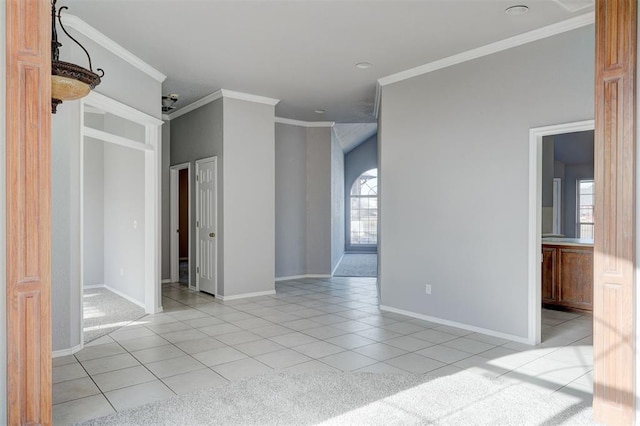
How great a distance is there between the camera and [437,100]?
501 centimetres

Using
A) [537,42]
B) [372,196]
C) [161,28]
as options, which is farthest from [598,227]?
[372,196]

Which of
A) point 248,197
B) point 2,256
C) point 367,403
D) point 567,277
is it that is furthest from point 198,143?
point 567,277

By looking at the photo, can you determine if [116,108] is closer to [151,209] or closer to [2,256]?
[151,209]

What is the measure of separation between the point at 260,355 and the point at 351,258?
28.0ft

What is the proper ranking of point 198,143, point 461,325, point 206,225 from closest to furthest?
point 461,325 < point 206,225 < point 198,143

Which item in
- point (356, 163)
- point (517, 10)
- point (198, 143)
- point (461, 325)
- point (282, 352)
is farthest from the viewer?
point (356, 163)

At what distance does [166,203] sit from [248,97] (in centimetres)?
271

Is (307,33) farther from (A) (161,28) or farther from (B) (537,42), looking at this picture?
(B) (537,42)

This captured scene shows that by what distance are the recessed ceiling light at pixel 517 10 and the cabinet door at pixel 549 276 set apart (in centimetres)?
313

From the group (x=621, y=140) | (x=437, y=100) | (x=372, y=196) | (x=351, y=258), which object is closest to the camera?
(x=621, y=140)

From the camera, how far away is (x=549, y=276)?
225 inches

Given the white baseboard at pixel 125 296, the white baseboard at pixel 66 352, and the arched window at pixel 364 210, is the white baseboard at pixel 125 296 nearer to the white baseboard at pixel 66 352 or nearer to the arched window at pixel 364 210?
the white baseboard at pixel 66 352

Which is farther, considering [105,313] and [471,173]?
[105,313]

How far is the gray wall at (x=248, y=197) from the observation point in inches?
249
